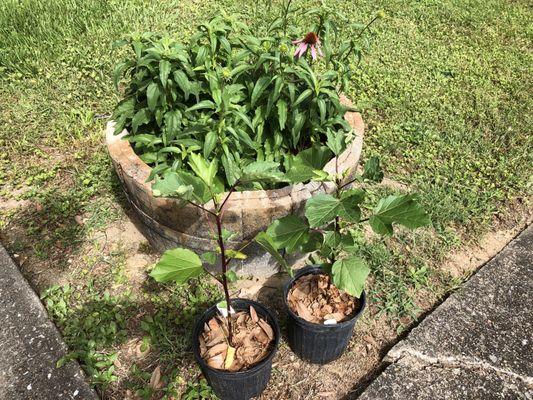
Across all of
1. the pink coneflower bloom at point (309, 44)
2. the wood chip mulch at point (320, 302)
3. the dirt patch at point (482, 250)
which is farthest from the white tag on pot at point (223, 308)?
the dirt patch at point (482, 250)

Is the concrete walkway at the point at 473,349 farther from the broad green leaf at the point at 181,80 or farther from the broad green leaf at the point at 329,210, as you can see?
the broad green leaf at the point at 181,80

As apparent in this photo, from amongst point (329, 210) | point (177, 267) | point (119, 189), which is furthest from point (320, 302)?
point (119, 189)

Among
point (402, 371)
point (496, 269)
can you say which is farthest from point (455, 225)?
point (402, 371)

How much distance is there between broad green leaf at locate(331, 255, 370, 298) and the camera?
2.11m

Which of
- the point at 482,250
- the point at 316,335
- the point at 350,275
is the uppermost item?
the point at 350,275

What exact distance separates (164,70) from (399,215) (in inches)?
53.3

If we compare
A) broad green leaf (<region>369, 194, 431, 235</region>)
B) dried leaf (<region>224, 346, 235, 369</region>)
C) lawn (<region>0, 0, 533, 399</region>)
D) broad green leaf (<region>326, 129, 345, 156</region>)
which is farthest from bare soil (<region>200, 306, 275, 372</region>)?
broad green leaf (<region>326, 129, 345, 156</region>)

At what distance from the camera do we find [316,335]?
243 cm

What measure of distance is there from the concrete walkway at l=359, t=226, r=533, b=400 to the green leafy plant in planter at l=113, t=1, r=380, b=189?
3.91ft

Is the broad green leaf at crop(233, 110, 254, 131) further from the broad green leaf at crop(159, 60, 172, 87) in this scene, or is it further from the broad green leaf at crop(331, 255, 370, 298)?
the broad green leaf at crop(331, 255, 370, 298)

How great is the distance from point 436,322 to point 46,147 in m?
3.24

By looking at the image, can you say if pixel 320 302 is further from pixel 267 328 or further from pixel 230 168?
pixel 230 168

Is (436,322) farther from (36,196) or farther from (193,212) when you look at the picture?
(36,196)

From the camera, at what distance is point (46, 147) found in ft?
13.1
